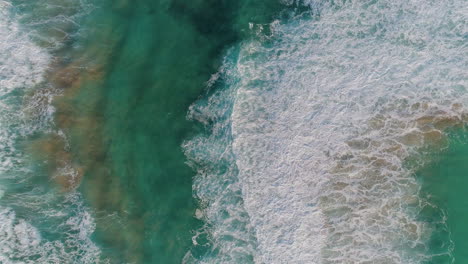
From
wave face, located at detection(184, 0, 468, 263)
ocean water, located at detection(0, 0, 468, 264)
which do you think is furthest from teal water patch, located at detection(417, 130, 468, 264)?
wave face, located at detection(184, 0, 468, 263)

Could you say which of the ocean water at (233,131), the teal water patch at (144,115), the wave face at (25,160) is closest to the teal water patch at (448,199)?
the ocean water at (233,131)

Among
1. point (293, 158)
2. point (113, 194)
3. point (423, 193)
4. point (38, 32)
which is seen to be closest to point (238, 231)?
point (293, 158)

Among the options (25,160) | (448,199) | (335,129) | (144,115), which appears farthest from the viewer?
(144,115)

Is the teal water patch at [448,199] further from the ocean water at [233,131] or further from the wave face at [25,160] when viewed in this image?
the wave face at [25,160]

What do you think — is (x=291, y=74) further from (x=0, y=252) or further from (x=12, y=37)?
(x=0, y=252)

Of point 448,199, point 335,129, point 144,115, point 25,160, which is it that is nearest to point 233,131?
point 144,115

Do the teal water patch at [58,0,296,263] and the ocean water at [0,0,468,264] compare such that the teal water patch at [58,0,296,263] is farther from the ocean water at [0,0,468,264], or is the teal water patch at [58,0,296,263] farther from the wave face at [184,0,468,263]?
the wave face at [184,0,468,263]

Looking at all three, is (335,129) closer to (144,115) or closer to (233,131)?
(233,131)
